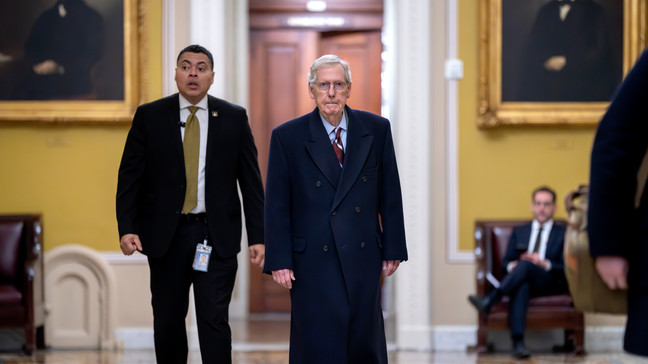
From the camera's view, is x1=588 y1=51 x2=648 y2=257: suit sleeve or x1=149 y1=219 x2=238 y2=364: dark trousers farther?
x1=149 y1=219 x2=238 y2=364: dark trousers

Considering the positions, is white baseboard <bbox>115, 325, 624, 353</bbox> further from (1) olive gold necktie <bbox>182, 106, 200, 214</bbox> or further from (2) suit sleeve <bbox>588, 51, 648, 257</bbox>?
(2) suit sleeve <bbox>588, 51, 648, 257</bbox>

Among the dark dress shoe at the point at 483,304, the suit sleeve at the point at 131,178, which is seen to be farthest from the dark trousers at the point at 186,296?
the dark dress shoe at the point at 483,304

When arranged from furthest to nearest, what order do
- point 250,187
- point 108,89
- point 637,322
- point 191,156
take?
1. point 108,89
2. point 250,187
3. point 191,156
4. point 637,322

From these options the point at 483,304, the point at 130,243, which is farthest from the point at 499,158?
the point at 130,243

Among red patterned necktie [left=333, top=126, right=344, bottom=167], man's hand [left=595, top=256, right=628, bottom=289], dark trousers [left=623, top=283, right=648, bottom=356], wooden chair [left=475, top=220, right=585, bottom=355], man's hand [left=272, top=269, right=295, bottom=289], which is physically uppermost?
red patterned necktie [left=333, top=126, right=344, bottom=167]

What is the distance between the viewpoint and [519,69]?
23.2 ft

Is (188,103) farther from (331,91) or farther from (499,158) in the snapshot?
(499,158)

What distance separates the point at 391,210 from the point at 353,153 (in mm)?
296

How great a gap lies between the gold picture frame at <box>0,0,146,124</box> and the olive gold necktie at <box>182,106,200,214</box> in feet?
8.73

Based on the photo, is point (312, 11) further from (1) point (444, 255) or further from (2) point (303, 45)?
(1) point (444, 255)

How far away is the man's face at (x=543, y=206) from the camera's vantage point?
6797 millimetres

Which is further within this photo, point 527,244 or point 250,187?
point 527,244

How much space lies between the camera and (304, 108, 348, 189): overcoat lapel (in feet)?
12.1

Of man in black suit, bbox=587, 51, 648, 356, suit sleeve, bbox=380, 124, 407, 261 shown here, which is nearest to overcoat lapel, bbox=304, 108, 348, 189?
suit sleeve, bbox=380, 124, 407, 261
